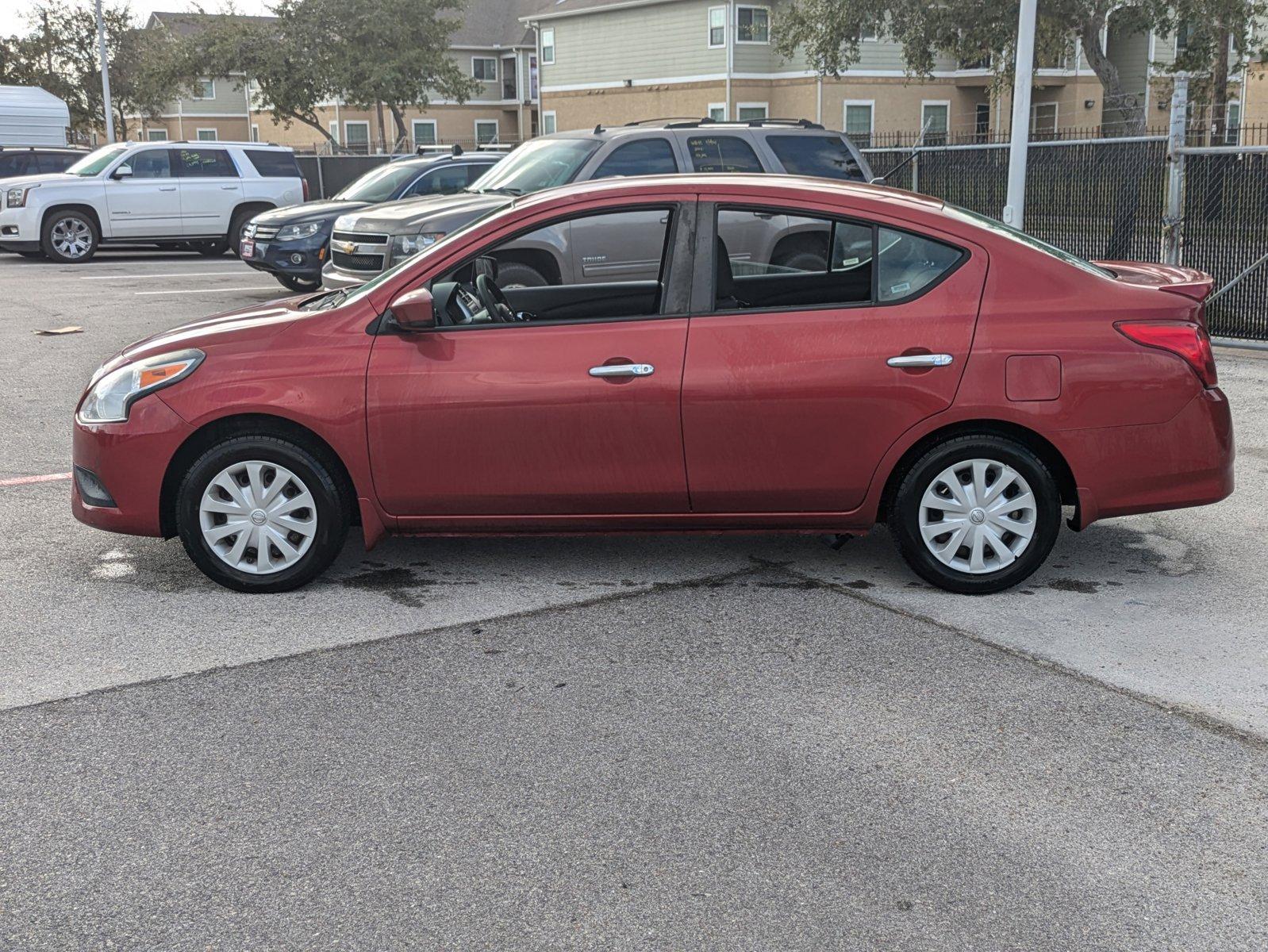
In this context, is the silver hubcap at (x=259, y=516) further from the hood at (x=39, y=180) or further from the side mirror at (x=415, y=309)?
the hood at (x=39, y=180)

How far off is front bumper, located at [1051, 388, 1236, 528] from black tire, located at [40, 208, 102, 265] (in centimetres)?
2010

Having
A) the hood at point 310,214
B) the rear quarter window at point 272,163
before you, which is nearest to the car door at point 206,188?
the rear quarter window at point 272,163

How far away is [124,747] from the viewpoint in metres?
4.25

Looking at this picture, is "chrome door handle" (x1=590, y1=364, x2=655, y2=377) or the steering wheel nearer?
"chrome door handle" (x1=590, y1=364, x2=655, y2=377)

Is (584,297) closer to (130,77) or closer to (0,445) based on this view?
(0,445)

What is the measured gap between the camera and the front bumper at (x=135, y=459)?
562 cm

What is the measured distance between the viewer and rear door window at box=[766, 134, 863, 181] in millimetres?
12781

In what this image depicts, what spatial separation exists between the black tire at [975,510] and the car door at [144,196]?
1953 cm

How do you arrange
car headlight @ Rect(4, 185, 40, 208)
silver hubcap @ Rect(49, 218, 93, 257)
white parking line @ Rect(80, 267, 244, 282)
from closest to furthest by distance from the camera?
white parking line @ Rect(80, 267, 244, 282) → car headlight @ Rect(4, 185, 40, 208) → silver hubcap @ Rect(49, 218, 93, 257)

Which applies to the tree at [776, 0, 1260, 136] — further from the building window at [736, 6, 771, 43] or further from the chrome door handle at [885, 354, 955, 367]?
the chrome door handle at [885, 354, 955, 367]

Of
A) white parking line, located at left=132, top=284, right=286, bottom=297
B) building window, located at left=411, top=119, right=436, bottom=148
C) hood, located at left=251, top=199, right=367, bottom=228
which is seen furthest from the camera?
building window, located at left=411, top=119, right=436, bottom=148

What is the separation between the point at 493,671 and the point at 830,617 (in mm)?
1385

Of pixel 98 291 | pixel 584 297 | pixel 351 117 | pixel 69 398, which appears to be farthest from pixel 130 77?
pixel 584 297

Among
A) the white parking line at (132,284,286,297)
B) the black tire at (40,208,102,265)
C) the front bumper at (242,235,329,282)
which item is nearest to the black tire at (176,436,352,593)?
the front bumper at (242,235,329,282)
